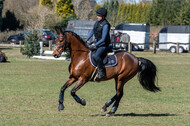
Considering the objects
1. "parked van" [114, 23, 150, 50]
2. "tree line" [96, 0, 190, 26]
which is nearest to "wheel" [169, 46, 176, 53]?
"parked van" [114, 23, 150, 50]

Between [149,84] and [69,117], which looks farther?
[149,84]

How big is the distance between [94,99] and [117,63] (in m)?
2.84

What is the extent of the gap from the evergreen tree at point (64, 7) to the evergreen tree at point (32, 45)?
34904 mm

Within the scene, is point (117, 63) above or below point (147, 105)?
above

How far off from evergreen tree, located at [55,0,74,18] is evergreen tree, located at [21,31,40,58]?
3490 centimetres

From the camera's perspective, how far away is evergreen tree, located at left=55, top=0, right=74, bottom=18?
6694 cm

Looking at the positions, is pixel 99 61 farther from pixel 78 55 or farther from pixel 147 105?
pixel 147 105

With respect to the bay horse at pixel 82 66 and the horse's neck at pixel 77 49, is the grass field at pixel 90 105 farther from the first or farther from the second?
the horse's neck at pixel 77 49

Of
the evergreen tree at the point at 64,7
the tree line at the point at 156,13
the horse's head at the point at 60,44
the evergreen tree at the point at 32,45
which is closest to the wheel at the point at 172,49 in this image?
the tree line at the point at 156,13

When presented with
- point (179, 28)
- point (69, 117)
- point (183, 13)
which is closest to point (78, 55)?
point (69, 117)

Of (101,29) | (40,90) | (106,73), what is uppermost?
(101,29)

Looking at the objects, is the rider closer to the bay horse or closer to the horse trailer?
the bay horse

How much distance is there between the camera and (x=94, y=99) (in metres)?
12.8

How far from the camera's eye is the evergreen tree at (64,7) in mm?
66938
